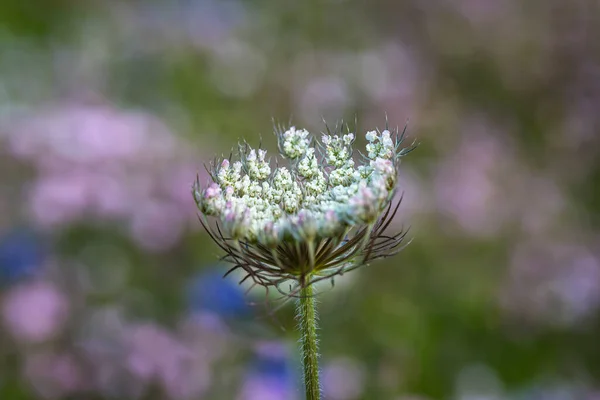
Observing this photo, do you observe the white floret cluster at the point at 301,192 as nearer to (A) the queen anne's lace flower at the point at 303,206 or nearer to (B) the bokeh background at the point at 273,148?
(A) the queen anne's lace flower at the point at 303,206

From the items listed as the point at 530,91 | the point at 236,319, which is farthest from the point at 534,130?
the point at 236,319

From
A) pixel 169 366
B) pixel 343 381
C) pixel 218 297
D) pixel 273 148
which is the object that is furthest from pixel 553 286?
pixel 273 148

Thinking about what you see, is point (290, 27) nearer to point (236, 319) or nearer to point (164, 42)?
point (164, 42)

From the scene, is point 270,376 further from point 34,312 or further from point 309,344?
point 309,344

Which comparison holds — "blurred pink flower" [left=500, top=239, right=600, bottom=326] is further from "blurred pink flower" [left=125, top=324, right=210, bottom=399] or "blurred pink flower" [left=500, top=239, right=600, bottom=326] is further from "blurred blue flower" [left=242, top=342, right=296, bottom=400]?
"blurred pink flower" [left=125, top=324, right=210, bottom=399]

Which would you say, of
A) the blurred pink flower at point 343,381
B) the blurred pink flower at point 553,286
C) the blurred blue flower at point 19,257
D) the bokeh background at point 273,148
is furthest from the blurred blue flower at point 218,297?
the blurred pink flower at point 553,286
